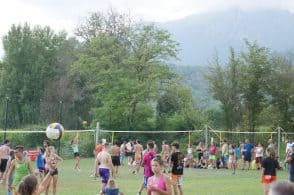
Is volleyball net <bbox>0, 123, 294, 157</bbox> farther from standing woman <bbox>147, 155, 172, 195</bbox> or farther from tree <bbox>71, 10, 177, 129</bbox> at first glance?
A: standing woman <bbox>147, 155, 172, 195</bbox>

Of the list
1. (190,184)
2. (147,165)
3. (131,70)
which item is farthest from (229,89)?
(147,165)

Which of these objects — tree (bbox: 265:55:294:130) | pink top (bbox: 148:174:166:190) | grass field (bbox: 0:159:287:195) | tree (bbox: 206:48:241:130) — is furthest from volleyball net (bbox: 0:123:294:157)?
pink top (bbox: 148:174:166:190)

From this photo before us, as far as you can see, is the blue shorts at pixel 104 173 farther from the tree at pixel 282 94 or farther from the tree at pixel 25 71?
the tree at pixel 25 71

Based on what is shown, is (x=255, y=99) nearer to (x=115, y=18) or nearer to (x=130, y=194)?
(x=115, y=18)

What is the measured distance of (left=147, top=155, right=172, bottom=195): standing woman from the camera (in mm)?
8810

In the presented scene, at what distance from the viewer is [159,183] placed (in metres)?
9.05

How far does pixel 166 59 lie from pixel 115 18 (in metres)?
9.69

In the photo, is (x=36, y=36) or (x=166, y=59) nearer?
(x=166, y=59)

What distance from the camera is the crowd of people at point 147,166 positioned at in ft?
29.6

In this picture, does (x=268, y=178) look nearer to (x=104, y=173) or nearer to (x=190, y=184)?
(x=104, y=173)

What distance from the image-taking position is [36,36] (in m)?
64.8

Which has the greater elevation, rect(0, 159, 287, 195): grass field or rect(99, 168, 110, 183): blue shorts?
rect(99, 168, 110, 183): blue shorts

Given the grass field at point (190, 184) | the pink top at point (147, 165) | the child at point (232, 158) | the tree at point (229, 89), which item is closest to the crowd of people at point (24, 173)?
the grass field at point (190, 184)

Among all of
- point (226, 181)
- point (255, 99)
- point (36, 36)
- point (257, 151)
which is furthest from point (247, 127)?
point (36, 36)
